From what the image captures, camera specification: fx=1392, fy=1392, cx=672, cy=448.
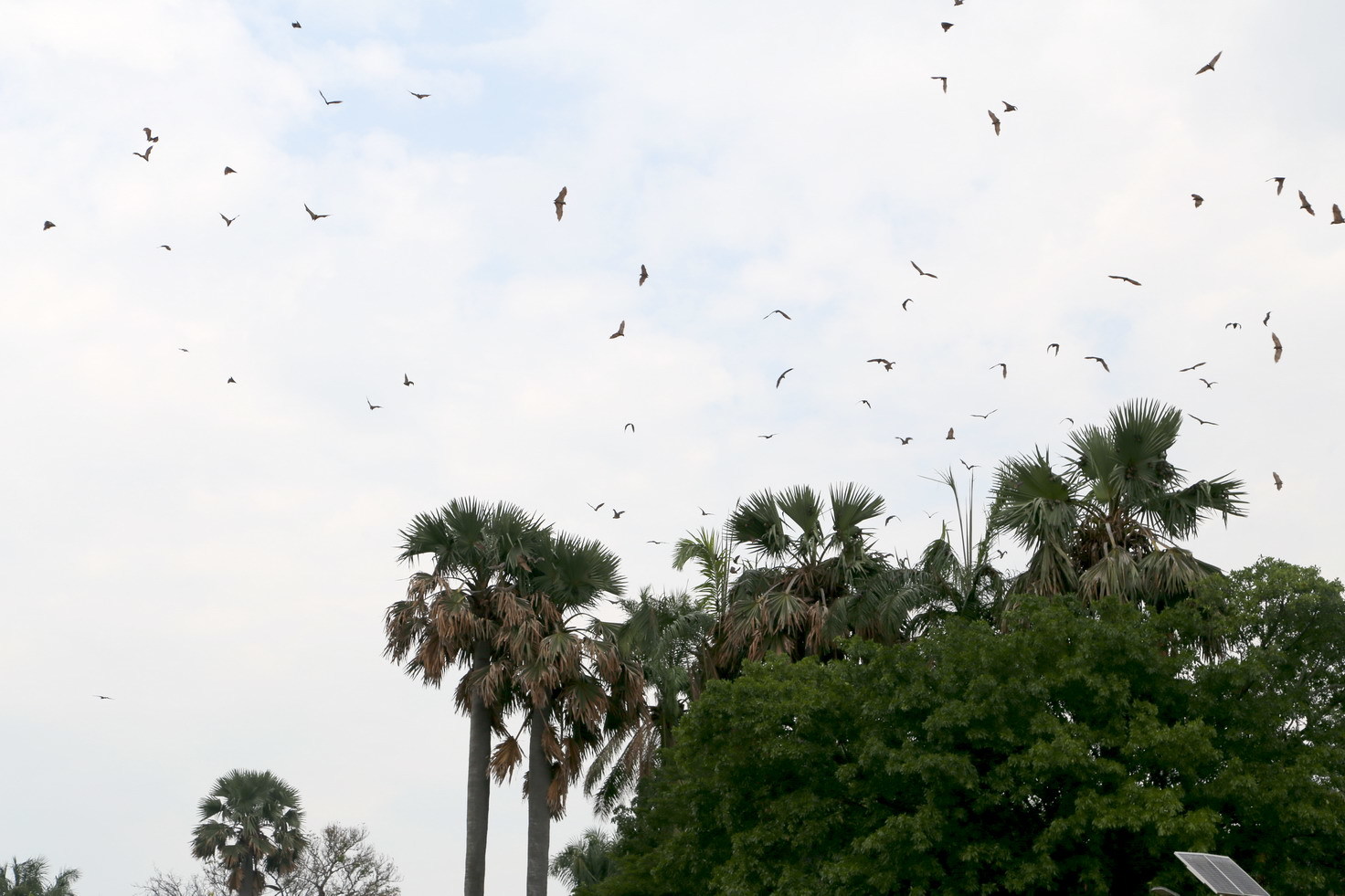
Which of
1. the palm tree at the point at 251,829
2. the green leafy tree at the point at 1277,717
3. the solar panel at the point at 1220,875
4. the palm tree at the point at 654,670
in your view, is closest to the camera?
the solar panel at the point at 1220,875

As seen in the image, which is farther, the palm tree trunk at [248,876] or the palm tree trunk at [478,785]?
the palm tree trunk at [248,876]

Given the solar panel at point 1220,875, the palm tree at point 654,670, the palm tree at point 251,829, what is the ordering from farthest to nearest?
the palm tree at point 251,829 → the palm tree at point 654,670 → the solar panel at point 1220,875

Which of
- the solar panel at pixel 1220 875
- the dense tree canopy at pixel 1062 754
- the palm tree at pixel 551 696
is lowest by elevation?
the solar panel at pixel 1220 875

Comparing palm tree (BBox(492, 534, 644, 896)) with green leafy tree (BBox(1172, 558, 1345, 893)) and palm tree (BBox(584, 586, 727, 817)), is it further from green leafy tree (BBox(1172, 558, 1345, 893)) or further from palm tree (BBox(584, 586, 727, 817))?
green leafy tree (BBox(1172, 558, 1345, 893))

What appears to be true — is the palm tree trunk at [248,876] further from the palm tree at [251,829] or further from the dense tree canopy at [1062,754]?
the dense tree canopy at [1062,754]

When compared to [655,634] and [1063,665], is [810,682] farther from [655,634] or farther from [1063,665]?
[655,634]

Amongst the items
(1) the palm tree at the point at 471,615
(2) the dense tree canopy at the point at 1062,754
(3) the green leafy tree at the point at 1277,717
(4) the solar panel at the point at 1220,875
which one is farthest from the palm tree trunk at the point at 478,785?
(4) the solar panel at the point at 1220,875

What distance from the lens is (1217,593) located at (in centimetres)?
1973

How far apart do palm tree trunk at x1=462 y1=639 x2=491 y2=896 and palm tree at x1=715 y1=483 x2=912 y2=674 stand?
18.6 feet

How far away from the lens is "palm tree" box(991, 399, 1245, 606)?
2214 cm

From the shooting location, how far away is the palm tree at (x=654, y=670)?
27672mm

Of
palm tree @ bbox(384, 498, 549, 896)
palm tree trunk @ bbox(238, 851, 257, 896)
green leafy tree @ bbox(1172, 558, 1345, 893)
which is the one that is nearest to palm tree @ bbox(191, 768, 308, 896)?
Result: palm tree trunk @ bbox(238, 851, 257, 896)

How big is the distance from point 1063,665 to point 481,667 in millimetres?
13758

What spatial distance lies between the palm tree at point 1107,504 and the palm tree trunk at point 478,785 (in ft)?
38.4
